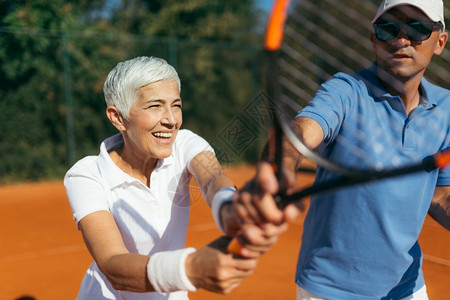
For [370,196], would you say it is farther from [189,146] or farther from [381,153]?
[189,146]

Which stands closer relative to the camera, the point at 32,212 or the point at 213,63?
the point at 32,212

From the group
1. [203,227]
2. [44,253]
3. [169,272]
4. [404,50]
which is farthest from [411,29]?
[203,227]

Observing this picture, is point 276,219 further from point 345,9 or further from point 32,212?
point 32,212

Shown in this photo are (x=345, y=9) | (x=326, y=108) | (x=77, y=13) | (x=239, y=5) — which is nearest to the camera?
(x=326, y=108)

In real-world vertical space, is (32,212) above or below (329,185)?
below

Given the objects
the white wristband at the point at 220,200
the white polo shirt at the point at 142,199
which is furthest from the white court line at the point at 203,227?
the white wristband at the point at 220,200

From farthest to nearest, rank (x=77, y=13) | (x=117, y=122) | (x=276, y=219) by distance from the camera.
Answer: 1. (x=77, y=13)
2. (x=117, y=122)
3. (x=276, y=219)

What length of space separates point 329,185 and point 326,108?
26.5 inches

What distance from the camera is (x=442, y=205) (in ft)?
6.98

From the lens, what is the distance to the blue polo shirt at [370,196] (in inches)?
76.6

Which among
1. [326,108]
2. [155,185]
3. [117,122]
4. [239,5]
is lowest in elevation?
[239,5]

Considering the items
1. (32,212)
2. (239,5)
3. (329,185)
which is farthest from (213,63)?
(329,185)

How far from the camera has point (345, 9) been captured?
193 inches

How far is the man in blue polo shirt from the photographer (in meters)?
1.95
